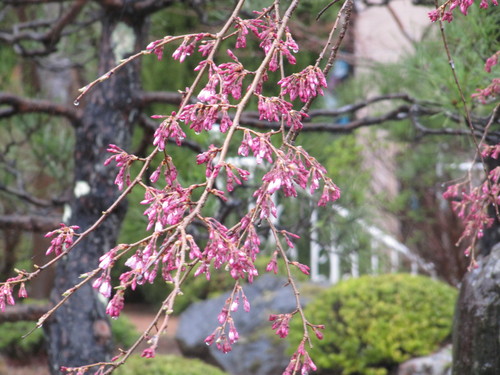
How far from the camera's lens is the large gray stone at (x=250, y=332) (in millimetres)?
4477

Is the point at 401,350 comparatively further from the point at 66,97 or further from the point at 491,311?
the point at 66,97

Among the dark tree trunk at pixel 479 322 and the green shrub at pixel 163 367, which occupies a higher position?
the dark tree trunk at pixel 479 322

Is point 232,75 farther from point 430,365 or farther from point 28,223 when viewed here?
point 430,365

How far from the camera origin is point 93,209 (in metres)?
2.67

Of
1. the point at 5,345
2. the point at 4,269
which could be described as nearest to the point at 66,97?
the point at 4,269

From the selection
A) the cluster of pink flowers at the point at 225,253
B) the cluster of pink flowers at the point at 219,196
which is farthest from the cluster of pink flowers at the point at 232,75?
the cluster of pink flowers at the point at 225,253

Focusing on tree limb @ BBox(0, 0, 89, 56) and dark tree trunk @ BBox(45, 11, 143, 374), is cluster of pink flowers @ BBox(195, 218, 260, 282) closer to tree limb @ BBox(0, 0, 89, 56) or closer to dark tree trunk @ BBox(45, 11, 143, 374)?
dark tree trunk @ BBox(45, 11, 143, 374)

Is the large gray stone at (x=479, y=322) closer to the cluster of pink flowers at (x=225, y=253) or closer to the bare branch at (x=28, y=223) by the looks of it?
the cluster of pink flowers at (x=225, y=253)

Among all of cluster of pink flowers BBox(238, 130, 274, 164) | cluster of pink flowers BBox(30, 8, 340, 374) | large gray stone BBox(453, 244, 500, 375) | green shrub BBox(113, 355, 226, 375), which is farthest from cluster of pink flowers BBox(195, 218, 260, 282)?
green shrub BBox(113, 355, 226, 375)

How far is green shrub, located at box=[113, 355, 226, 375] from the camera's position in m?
3.52

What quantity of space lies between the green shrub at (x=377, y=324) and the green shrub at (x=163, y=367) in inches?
24.7

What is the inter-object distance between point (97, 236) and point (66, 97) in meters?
4.00

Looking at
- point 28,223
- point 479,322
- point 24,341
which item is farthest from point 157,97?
point 24,341

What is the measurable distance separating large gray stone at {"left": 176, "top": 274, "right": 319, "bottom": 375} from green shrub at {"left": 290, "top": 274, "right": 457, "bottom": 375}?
383mm
